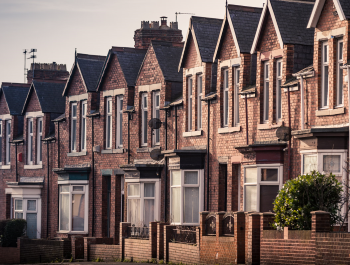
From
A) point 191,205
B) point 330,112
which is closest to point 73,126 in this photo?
point 191,205

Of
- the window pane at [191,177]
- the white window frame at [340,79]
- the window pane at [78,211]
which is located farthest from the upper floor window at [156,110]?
the white window frame at [340,79]

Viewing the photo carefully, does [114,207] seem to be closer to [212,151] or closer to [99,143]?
[99,143]

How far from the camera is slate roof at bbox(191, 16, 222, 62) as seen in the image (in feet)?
100

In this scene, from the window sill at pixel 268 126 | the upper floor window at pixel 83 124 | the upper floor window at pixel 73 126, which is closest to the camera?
the window sill at pixel 268 126

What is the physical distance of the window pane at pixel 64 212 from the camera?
38406 mm

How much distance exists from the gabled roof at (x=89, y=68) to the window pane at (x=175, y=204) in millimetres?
9033

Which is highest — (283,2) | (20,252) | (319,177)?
(283,2)

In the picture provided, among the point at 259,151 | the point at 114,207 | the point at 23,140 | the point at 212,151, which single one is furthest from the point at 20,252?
the point at 259,151

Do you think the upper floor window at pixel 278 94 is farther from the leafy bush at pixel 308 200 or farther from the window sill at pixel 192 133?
the leafy bush at pixel 308 200

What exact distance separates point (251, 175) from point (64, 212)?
14.9m

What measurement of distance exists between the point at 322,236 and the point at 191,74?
13293mm

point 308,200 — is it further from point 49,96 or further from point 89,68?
point 49,96

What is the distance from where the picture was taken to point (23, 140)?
A: 43750mm

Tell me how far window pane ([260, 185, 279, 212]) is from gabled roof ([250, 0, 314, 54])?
4.48m
